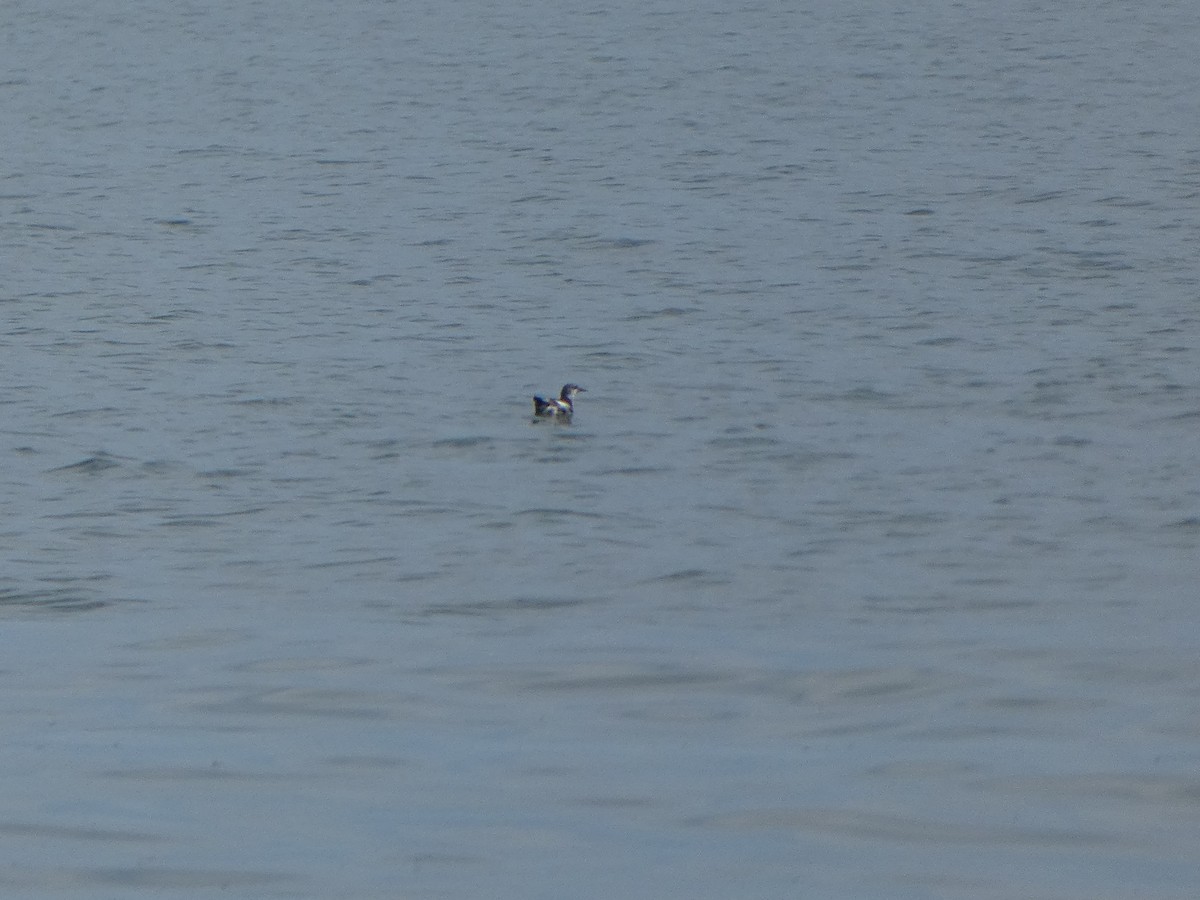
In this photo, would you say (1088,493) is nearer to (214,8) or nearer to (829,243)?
(829,243)

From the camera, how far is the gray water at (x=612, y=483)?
6.00 metres

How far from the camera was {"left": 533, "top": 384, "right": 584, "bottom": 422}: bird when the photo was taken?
1394cm

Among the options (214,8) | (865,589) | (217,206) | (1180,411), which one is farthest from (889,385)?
(214,8)

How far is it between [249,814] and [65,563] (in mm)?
4669

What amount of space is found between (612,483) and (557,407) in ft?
5.74

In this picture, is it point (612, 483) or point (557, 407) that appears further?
point (557, 407)

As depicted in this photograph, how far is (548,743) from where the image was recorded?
6.86 metres

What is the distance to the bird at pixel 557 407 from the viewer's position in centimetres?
1394

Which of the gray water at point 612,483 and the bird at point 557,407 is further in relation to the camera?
the bird at point 557,407

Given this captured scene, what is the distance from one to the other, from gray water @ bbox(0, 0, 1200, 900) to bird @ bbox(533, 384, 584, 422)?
0.19 meters

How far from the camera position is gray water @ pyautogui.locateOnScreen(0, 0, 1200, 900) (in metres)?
6.00

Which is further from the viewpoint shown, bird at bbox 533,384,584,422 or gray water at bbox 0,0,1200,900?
bird at bbox 533,384,584,422

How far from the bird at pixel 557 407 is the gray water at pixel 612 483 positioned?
187mm

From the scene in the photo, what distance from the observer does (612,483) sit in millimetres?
12375
